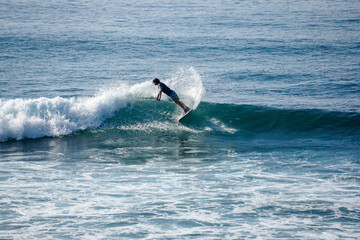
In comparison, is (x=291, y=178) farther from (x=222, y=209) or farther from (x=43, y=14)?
(x=43, y=14)

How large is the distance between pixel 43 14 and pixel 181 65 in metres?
26.9

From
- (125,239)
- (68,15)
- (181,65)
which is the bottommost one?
(125,239)

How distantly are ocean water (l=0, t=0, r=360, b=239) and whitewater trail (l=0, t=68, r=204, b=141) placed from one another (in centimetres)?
6

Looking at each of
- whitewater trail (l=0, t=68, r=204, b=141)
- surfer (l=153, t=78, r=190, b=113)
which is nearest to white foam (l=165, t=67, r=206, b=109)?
whitewater trail (l=0, t=68, r=204, b=141)

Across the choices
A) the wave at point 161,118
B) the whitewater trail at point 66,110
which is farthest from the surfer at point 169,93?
the whitewater trail at point 66,110

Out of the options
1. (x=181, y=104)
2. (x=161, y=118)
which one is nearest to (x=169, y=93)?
(x=181, y=104)

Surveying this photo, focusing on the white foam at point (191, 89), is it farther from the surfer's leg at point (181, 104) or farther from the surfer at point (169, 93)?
the surfer at point (169, 93)

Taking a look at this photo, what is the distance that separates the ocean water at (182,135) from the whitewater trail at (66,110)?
0.19ft

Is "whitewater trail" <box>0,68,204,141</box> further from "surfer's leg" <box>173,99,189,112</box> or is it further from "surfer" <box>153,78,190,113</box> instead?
"surfer" <box>153,78,190,113</box>

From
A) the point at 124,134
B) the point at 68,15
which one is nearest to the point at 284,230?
the point at 124,134

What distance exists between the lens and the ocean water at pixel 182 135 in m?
9.26

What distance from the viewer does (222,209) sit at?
31.6ft

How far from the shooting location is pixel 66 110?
714 inches

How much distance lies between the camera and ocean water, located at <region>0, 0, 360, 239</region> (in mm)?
9258
